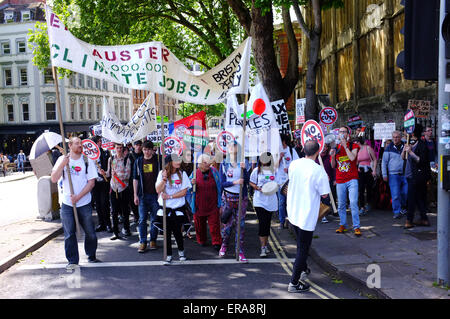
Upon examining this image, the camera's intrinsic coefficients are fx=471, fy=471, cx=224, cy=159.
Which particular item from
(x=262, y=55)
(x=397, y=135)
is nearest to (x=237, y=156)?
(x=397, y=135)

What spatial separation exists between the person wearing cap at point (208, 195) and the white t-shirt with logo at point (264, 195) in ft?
2.71

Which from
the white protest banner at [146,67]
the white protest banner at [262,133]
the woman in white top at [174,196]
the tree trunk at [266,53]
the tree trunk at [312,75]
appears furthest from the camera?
the tree trunk at [266,53]

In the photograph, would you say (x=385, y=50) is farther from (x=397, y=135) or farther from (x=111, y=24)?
(x=111, y=24)

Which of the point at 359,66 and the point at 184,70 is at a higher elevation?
the point at 359,66

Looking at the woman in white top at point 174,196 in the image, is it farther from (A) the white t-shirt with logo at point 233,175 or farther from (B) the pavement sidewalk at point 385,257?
(B) the pavement sidewalk at point 385,257

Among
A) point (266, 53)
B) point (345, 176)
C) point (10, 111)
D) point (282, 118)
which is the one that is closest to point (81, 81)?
point (10, 111)

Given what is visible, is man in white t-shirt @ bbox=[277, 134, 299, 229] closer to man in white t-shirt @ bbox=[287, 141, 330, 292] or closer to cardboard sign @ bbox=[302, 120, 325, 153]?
cardboard sign @ bbox=[302, 120, 325, 153]

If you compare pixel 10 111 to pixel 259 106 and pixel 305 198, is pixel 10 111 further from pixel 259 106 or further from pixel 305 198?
pixel 305 198

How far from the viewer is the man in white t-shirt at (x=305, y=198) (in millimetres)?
5867

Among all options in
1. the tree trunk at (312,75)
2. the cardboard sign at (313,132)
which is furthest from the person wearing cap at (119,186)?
the tree trunk at (312,75)

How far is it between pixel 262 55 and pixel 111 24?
8422 millimetres

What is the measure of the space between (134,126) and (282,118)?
3796 millimetres

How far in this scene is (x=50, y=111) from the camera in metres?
50.7

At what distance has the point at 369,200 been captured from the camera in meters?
12.2
